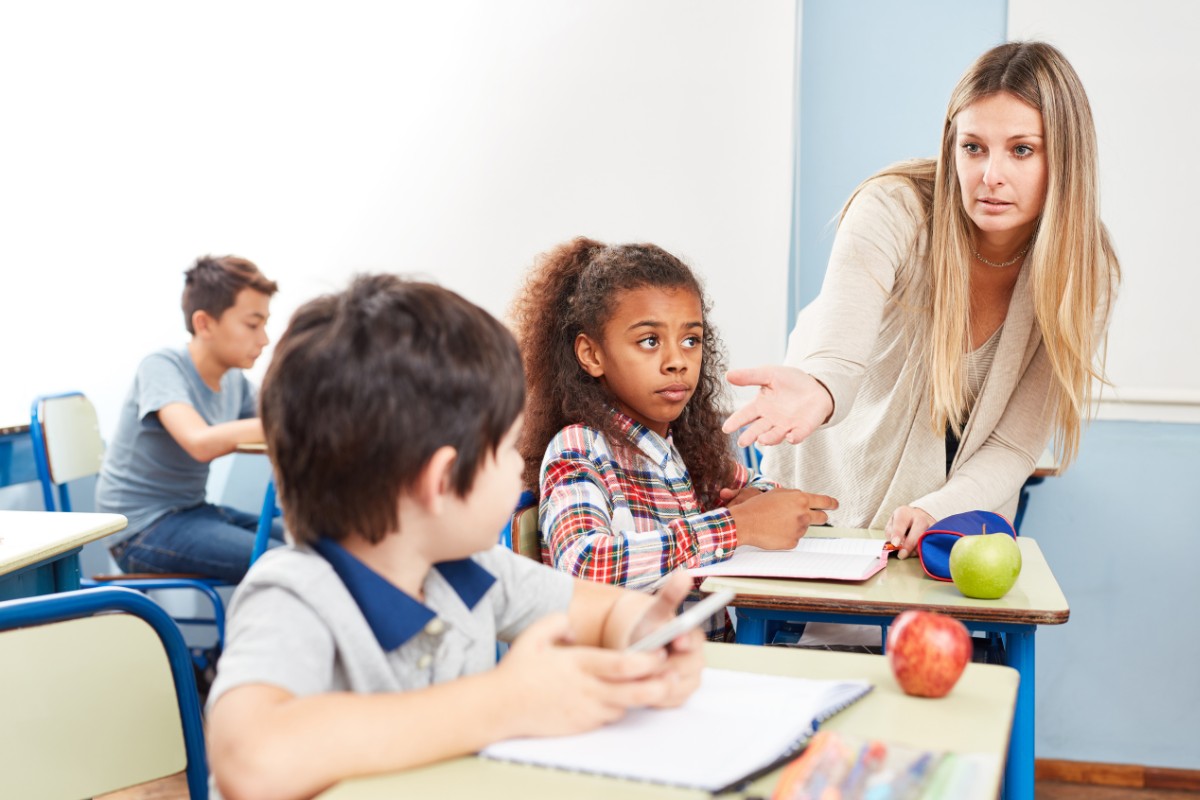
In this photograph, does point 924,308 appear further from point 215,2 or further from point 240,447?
point 215,2

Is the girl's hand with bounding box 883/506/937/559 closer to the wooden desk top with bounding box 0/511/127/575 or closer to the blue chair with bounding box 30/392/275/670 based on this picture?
the wooden desk top with bounding box 0/511/127/575

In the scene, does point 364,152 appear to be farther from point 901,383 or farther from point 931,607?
point 931,607

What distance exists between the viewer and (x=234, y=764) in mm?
751

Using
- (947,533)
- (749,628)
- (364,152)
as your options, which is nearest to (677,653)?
(749,628)

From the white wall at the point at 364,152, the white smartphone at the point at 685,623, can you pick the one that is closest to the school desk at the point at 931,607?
the white smartphone at the point at 685,623

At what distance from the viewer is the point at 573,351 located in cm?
192

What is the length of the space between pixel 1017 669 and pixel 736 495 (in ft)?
2.06

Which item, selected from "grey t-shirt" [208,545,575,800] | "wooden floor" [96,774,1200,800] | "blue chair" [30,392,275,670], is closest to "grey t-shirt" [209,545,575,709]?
"grey t-shirt" [208,545,575,800]

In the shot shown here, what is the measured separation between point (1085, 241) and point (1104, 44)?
56.0 inches

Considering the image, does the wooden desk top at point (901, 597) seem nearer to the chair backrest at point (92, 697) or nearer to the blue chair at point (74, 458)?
the chair backrest at point (92, 697)

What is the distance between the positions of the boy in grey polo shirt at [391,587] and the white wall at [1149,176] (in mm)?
2378

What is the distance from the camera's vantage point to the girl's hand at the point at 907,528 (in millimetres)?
1728

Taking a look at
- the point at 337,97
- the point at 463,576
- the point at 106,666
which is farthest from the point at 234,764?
the point at 337,97

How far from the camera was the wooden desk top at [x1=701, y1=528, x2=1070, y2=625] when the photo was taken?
4.56ft
